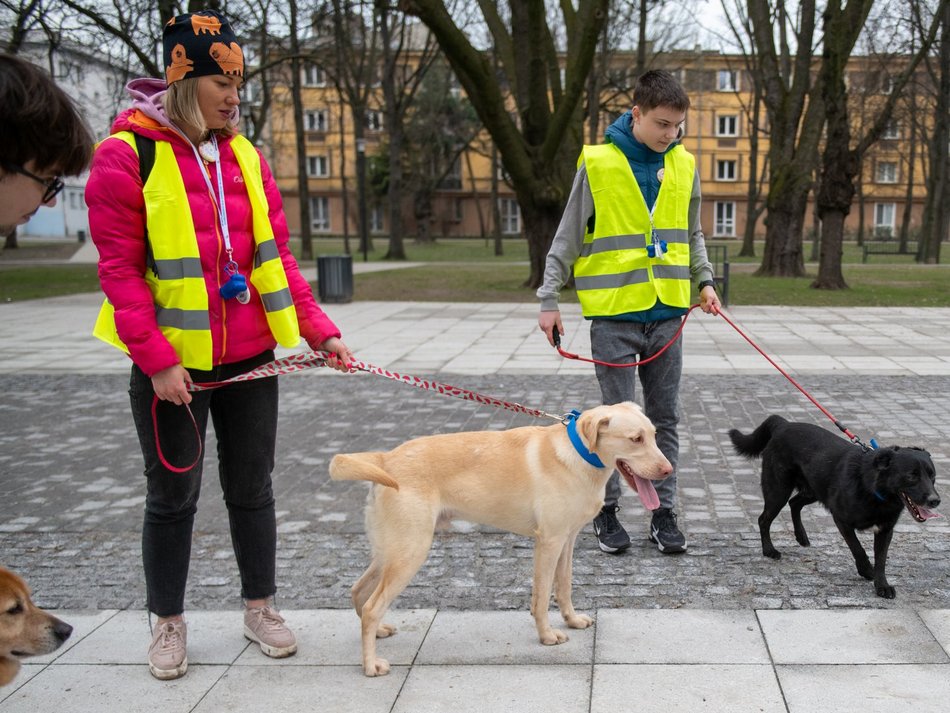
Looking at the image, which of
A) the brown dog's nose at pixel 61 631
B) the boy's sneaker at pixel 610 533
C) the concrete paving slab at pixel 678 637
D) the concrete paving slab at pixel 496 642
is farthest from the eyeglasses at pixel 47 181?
the boy's sneaker at pixel 610 533

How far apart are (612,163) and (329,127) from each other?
2535 inches

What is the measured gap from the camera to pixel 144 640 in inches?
148

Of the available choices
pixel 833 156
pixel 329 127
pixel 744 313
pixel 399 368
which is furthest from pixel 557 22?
pixel 329 127

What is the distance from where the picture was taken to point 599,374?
186 inches

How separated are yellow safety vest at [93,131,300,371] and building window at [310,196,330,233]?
214 feet

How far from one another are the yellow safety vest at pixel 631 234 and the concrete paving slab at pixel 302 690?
2143mm

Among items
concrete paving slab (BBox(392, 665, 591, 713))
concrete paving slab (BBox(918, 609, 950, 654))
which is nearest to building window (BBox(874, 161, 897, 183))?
concrete paving slab (BBox(918, 609, 950, 654))

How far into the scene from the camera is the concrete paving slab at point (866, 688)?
9.89ft

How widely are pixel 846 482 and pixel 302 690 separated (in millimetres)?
2625

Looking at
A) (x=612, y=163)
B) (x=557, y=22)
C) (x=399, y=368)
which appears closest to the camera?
(x=612, y=163)

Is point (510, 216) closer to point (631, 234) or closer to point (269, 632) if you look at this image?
point (631, 234)

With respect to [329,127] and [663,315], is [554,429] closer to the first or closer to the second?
[663,315]

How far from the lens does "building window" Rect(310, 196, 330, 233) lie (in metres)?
67.2

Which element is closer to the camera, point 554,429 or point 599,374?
point 554,429
